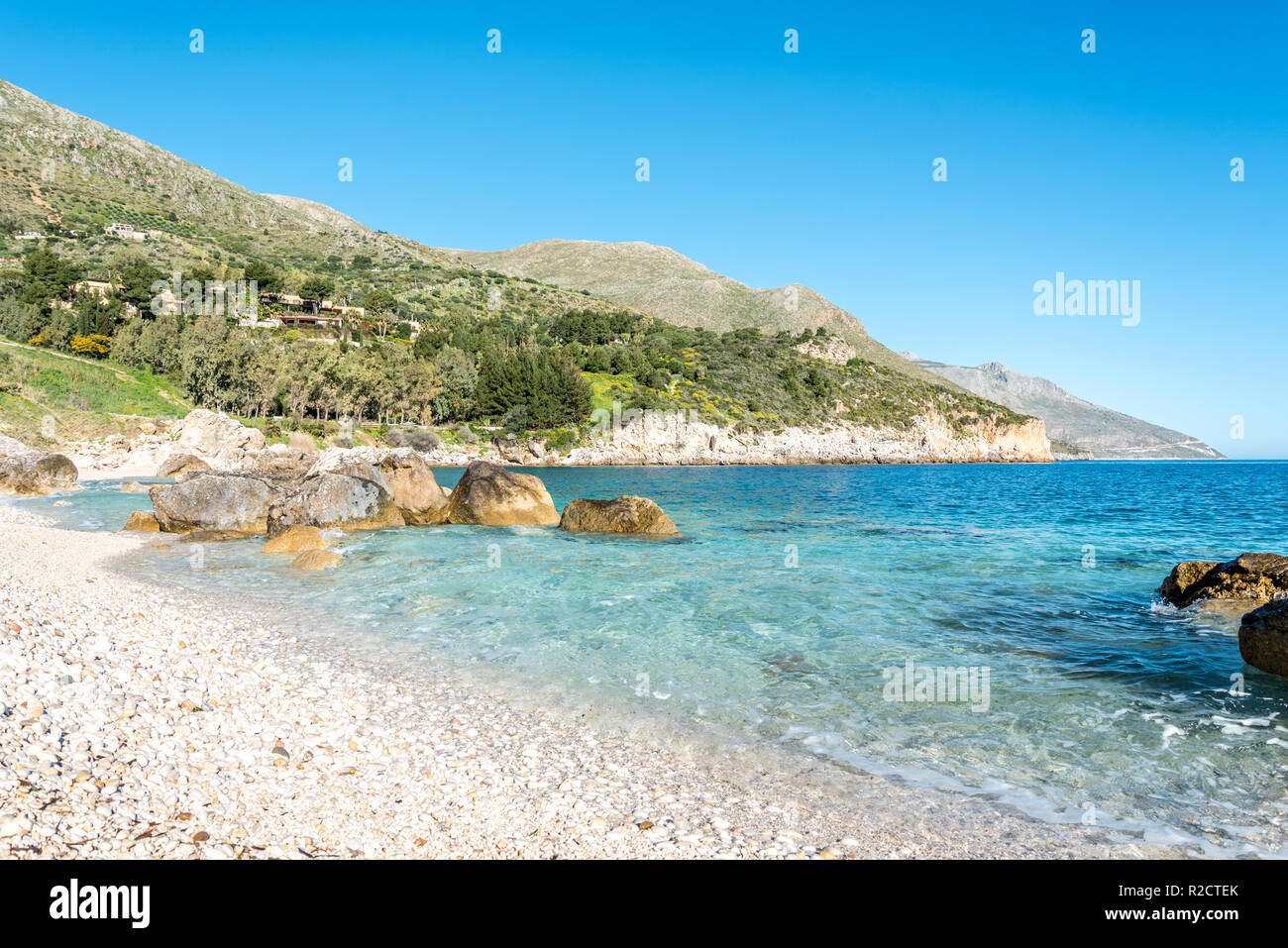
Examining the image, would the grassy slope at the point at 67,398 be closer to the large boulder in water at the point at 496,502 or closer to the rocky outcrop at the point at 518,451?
the rocky outcrop at the point at 518,451

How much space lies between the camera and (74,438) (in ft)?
161

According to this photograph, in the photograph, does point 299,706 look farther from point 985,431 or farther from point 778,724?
point 985,431

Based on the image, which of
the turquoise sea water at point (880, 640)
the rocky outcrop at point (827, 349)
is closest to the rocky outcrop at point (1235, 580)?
the turquoise sea water at point (880, 640)

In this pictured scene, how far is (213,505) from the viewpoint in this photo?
952 inches

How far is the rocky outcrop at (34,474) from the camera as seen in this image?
112ft

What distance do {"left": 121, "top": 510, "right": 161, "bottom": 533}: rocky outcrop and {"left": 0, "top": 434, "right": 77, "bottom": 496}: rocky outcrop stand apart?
15780 mm

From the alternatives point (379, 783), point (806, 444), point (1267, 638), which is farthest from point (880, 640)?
point (806, 444)

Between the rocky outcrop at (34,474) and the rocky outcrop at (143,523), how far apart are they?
15.8 meters

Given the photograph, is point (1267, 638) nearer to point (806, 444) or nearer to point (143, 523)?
point (143, 523)

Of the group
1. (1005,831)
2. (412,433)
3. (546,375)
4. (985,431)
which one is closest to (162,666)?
(1005,831)

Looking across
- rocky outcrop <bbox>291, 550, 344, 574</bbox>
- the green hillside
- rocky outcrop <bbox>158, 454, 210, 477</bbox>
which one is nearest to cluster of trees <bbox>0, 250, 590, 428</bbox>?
the green hillside

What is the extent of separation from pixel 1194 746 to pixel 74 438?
63.9 meters

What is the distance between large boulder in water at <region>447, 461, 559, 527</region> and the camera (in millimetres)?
28438

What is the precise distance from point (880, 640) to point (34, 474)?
42.4m
